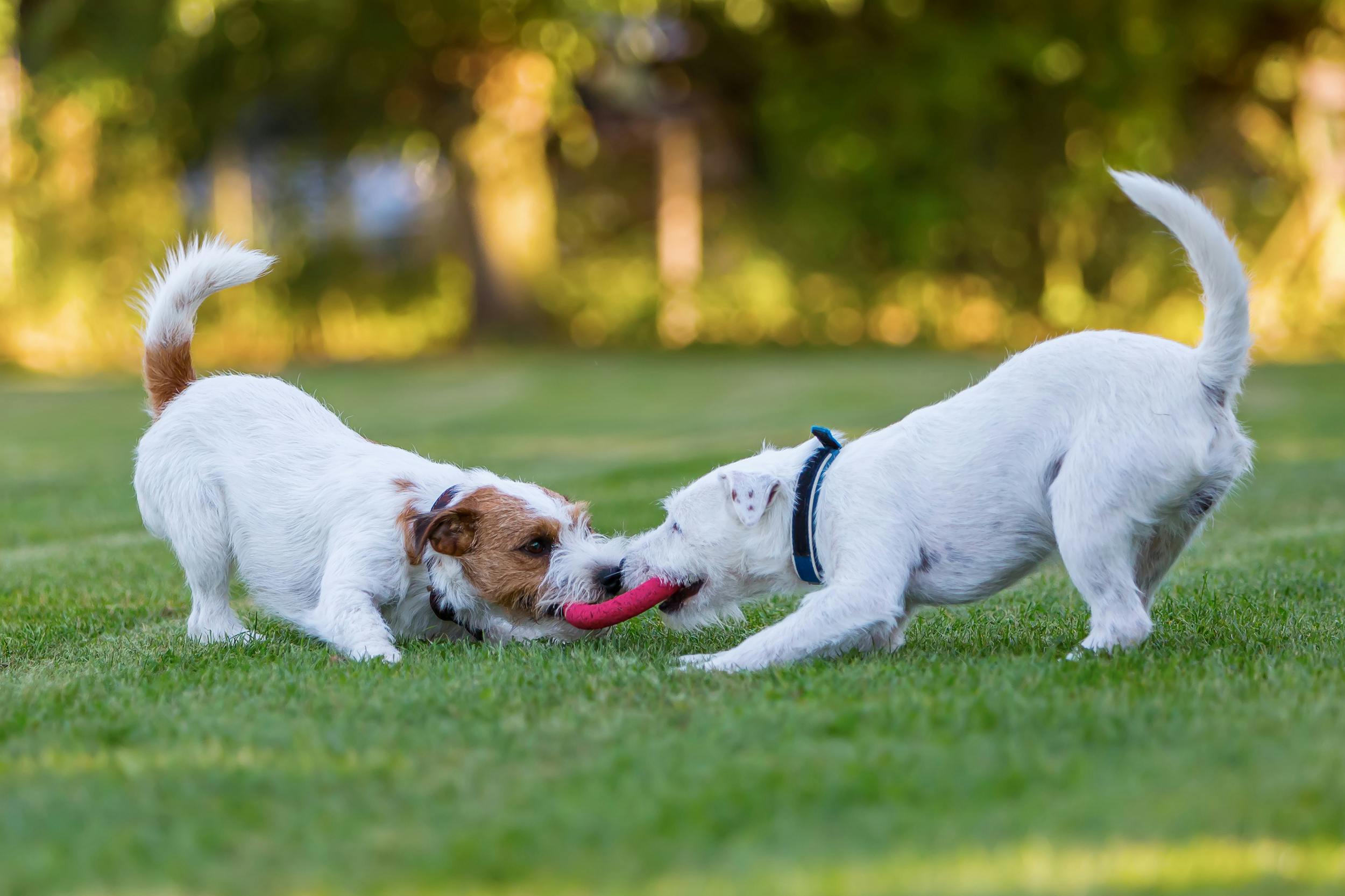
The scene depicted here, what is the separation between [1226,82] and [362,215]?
17.4 m

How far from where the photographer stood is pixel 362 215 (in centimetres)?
2947

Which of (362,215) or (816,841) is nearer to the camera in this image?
(816,841)

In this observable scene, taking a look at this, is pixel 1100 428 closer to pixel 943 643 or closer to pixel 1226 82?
pixel 943 643

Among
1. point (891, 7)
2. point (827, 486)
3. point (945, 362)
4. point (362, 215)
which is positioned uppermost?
point (891, 7)

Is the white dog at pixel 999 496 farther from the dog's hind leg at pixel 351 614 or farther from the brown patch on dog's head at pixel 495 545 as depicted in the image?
the dog's hind leg at pixel 351 614

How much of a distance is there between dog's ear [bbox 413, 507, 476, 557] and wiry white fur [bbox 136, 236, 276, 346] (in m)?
1.49

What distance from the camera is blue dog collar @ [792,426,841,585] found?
475 cm

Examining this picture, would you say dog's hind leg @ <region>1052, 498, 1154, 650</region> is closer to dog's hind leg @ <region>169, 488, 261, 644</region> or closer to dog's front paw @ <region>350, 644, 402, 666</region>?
dog's front paw @ <region>350, 644, 402, 666</region>

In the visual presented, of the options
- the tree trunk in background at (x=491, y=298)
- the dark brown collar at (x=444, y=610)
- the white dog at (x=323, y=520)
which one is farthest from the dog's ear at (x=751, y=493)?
the tree trunk in background at (x=491, y=298)

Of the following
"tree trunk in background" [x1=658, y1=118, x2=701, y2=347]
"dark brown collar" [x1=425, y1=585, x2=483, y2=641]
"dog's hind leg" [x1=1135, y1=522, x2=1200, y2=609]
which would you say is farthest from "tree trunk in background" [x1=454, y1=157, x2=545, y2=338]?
"dog's hind leg" [x1=1135, y1=522, x2=1200, y2=609]

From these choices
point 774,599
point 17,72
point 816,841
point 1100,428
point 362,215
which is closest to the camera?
point 816,841

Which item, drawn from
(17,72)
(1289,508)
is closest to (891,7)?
(17,72)

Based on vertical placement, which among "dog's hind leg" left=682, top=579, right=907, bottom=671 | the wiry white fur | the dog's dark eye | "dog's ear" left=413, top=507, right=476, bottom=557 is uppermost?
the wiry white fur

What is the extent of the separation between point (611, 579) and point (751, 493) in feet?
1.98
